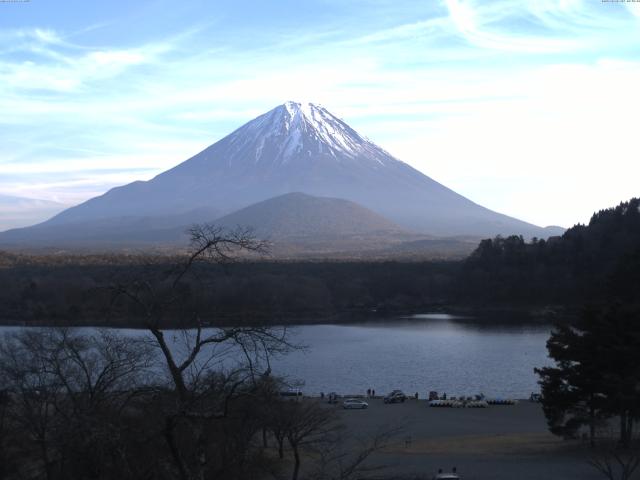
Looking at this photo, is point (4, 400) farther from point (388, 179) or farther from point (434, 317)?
point (388, 179)

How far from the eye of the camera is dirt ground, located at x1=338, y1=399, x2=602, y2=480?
9867 millimetres

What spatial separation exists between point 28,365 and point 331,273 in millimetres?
36108

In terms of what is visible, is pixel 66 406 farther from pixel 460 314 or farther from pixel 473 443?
pixel 460 314

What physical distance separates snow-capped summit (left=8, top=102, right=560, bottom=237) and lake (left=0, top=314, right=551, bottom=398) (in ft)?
277

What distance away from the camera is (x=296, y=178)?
123 metres

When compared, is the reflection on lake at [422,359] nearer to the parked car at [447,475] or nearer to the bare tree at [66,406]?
the parked car at [447,475]

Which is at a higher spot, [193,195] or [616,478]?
[193,195]

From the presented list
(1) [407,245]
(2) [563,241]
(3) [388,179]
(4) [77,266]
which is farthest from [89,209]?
(2) [563,241]

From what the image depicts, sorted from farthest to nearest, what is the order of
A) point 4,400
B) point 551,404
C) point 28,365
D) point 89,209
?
point 89,209 → point 551,404 → point 28,365 → point 4,400

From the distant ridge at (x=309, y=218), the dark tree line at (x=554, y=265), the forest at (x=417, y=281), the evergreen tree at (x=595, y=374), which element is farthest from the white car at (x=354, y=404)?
the distant ridge at (x=309, y=218)

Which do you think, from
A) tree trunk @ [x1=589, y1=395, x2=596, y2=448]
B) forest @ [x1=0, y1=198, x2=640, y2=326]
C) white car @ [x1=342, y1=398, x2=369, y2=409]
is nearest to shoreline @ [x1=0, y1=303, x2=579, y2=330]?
forest @ [x1=0, y1=198, x2=640, y2=326]

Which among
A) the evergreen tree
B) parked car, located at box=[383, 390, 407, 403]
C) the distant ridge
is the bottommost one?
parked car, located at box=[383, 390, 407, 403]

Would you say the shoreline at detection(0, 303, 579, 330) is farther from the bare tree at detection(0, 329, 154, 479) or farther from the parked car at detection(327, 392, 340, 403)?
the bare tree at detection(0, 329, 154, 479)

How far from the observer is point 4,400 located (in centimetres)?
861
